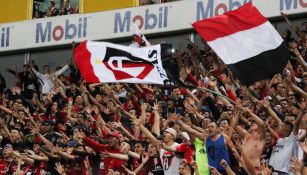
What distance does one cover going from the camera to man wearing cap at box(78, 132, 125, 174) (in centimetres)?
1791

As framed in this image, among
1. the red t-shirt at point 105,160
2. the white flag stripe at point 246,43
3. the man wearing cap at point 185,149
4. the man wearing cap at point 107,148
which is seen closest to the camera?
the white flag stripe at point 246,43

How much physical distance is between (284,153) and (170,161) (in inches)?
87.0

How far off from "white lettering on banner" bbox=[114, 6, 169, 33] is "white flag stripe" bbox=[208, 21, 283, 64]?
391 inches

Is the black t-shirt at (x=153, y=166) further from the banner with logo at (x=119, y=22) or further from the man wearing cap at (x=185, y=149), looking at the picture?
the banner with logo at (x=119, y=22)

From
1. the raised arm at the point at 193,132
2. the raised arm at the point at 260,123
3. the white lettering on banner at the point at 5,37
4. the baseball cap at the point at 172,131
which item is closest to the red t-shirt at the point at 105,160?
the baseball cap at the point at 172,131

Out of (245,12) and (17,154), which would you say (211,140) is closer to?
(245,12)

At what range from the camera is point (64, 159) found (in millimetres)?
19312

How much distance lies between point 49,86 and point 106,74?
28.8 feet

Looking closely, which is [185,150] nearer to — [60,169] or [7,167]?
[60,169]

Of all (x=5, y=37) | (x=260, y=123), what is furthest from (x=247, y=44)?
(x=5, y=37)

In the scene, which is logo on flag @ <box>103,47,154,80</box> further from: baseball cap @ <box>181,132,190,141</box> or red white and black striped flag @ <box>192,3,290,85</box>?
red white and black striped flag @ <box>192,3,290,85</box>

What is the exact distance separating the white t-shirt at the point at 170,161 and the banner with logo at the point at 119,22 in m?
7.35

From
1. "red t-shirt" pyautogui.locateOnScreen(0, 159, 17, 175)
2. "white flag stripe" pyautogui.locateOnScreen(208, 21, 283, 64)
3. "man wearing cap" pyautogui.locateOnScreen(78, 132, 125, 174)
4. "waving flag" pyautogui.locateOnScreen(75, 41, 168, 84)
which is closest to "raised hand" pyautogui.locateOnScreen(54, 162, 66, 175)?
"man wearing cap" pyautogui.locateOnScreen(78, 132, 125, 174)

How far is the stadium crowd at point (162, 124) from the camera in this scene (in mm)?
15164
